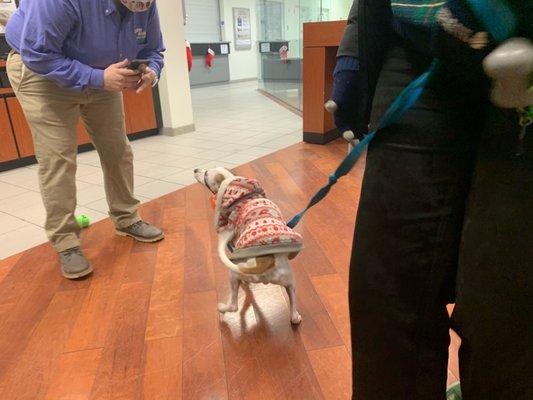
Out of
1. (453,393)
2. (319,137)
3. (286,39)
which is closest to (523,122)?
(453,393)

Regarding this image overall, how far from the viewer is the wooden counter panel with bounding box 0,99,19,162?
3.01m

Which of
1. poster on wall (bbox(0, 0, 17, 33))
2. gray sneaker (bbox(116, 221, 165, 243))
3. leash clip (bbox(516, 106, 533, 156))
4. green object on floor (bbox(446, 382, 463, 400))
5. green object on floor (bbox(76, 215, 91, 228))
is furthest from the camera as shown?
poster on wall (bbox(0, 0, 17, 33))

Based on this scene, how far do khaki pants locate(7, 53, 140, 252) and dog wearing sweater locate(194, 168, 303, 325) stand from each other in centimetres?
61

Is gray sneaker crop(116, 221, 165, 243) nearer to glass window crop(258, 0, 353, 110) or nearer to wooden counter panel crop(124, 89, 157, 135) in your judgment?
wooden counter panel crop(124, 89, 157, 135)

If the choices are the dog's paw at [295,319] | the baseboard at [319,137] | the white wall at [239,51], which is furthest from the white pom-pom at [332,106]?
the white wall at [239,51]

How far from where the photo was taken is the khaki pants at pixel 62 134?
4.75 ft

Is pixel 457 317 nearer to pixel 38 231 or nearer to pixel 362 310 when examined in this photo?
pixel 362 310

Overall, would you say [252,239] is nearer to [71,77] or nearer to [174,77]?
[71,77]

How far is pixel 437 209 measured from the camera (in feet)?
1.84

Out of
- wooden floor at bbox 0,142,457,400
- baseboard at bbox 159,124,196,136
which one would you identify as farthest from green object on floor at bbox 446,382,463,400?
baseboard at bbox 159,124,196,136

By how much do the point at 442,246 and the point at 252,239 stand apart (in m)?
0.57

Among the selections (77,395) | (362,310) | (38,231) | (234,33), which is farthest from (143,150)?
(234,33)

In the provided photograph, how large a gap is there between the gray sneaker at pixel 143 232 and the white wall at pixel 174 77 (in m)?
2.47

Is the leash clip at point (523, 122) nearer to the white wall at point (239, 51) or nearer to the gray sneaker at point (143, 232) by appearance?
the gray sneaker at point (143, 232)
